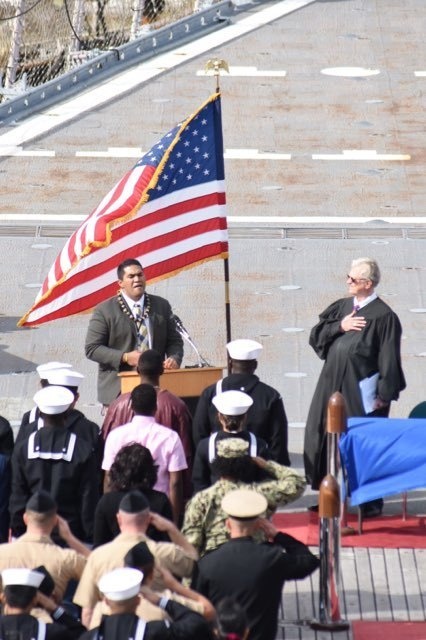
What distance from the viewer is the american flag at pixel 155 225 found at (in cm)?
1084

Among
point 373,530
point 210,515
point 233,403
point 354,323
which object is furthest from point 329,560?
point 354,323

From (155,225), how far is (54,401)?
2995mm

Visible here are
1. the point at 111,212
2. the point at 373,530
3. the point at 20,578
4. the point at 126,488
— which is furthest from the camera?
the point at 111,212

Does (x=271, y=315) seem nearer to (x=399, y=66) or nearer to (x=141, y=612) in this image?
(x=141, y=612)

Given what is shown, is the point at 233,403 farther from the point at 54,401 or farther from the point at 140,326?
the point at 140,326

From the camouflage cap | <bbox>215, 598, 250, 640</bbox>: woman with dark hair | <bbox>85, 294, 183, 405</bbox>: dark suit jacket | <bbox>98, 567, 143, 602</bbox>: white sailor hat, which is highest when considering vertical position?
<bbox>85, 294, 183, 405</bbox>: dark suit jacket

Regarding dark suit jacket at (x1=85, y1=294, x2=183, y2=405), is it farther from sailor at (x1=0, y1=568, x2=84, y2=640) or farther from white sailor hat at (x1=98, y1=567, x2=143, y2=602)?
white sailor hat at (x1=98, y1=567, x2=143, y2=602)

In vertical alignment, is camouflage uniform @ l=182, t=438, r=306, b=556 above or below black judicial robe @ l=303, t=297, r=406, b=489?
below

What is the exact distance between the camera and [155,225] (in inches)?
440

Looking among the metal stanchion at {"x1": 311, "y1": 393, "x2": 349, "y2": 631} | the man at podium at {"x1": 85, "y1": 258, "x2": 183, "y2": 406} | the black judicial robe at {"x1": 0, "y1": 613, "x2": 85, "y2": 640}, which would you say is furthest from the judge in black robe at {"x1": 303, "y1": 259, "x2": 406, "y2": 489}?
the black judicial robe at {"x1": 0, "y1": 613, "x2": 85, "y2": 640}

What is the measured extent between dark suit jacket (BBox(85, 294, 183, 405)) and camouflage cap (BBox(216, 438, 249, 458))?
100 inches

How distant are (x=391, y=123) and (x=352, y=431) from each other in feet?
36.1

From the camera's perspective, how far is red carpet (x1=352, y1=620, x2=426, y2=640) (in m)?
8.45

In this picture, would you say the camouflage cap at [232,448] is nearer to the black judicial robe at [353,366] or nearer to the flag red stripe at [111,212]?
the black judicial robe at [353,366]
